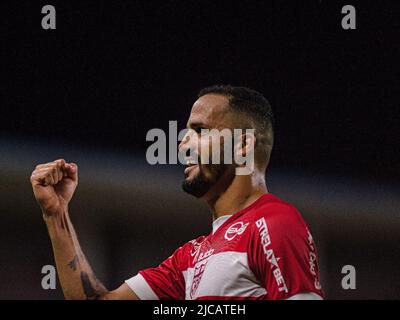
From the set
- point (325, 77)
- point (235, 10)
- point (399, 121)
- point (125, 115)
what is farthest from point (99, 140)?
point (399, 121)

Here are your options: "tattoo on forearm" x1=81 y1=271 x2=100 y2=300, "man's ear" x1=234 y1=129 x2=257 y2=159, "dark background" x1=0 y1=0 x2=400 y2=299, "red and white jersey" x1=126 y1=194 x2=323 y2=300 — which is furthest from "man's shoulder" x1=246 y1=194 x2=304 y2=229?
"dark background" x1=0 y1=0 x2=400 y2=299

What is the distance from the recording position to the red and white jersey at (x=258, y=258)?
4.04 ft

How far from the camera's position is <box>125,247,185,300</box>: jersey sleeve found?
159 cm

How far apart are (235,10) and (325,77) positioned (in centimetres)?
44

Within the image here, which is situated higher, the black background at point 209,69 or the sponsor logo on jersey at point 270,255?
the black background at point 209,69

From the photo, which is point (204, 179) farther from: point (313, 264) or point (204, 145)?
point (313, 264)

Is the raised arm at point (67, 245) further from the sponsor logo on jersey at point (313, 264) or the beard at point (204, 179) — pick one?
the sponsor logo on jersey at point (313, 264)

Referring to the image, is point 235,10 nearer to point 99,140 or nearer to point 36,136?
point 99,140

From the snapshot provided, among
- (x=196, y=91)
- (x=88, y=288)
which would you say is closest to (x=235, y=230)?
(x=88, y=288)

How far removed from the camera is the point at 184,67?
2664 mm

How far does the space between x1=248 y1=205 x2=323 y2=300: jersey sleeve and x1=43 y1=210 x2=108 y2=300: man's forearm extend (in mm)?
432

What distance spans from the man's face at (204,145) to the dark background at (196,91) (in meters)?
1.06

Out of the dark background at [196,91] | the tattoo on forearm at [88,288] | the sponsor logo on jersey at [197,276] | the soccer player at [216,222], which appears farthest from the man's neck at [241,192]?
the dark background at [196,91]
